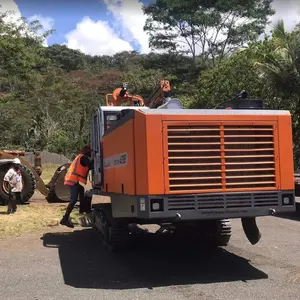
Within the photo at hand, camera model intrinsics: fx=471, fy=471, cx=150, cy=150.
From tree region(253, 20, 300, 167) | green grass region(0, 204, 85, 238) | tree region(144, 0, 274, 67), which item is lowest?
green grass region(0, 204, 85, 238)

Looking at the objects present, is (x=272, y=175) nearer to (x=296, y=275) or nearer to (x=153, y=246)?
(x=296, y=275)

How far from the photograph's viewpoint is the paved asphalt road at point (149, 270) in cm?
599

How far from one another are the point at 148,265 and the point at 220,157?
2161 millimetres

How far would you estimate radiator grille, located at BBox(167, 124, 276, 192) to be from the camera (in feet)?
21.4

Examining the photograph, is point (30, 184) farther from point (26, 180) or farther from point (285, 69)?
point (285, 69)

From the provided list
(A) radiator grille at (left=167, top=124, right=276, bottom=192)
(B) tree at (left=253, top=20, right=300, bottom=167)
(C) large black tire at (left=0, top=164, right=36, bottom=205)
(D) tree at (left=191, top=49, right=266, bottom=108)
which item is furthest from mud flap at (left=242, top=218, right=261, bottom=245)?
(D) tree at (left=191, top=49, right=266, bottom=108)

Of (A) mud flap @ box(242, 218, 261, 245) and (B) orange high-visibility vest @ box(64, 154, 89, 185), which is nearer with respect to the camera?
(A) mud flap @ box(242, 218, 261, 245)

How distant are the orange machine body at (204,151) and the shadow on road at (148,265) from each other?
1.23 metres

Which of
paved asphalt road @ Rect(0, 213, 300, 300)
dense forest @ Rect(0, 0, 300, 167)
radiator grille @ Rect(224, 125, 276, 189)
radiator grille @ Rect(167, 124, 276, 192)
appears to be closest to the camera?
paved asphalt road @ Rect(0, 213, 300, 300)

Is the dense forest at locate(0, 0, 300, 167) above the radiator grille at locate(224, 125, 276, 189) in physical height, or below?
above

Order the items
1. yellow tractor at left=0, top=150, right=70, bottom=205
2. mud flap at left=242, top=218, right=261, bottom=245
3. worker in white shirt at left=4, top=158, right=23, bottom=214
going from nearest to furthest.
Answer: mud flap at left=242, top=218, right=261, bottom=245
worker in white shirt at left=4, top=158, right=23, bottom=214
yellow tractor at left=0, top=150, right=70, bottom=205

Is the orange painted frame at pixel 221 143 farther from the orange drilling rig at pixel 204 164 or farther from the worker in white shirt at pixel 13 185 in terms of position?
the worker in white shirt at pixel 13 185

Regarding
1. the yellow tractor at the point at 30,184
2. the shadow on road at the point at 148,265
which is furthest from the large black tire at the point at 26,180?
the shadow on road at the point at 148,265

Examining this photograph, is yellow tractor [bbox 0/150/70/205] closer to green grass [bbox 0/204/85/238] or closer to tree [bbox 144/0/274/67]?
green grass [bbox 0/204/85/238]
